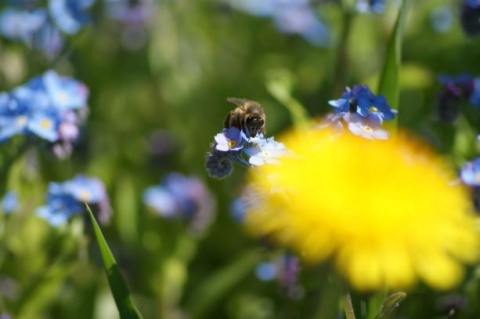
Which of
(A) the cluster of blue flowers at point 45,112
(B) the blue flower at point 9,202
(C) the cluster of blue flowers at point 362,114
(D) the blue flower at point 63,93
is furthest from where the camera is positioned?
(B) the blue flower at point 9,202

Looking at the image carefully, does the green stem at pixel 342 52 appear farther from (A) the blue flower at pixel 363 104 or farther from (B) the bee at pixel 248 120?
(B) the bee at pixel 248 120

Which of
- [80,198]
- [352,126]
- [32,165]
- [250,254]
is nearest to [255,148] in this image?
[352,126]

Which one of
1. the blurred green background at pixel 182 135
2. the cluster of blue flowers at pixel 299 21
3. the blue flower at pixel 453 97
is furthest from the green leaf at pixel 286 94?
the cluster of blue flowers at pixel 299 21

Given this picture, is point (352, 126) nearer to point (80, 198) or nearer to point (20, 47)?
point (80, 198)

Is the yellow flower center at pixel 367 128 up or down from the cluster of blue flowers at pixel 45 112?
up

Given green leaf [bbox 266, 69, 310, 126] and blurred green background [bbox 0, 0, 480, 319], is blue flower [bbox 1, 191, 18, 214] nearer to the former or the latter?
blurred green background [bbox 0, 0, 480, 319]

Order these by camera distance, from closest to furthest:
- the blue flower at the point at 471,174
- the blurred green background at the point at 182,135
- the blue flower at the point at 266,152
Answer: the blue flower at the point at 266,152 < the blue flower at the point at 471,174 < the blurred green background at the point at 182,135

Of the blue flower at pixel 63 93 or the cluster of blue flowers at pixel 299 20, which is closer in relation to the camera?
the blue flower at pixel 63 93

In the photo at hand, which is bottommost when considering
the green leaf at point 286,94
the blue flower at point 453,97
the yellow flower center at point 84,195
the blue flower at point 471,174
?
the yellow flower center at point 84,195
